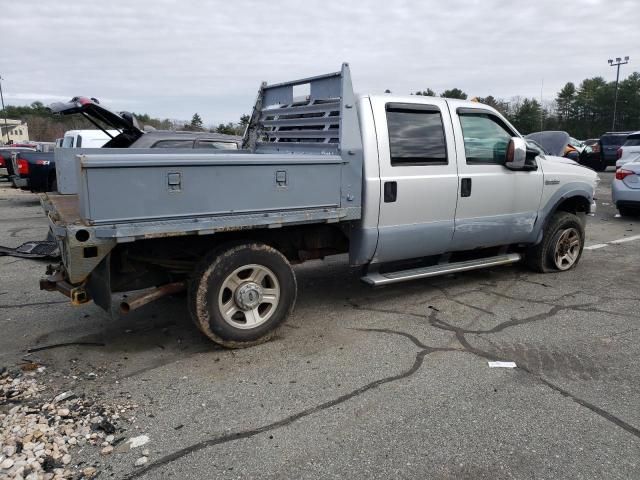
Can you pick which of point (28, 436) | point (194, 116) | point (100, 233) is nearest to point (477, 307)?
point (100, 233)

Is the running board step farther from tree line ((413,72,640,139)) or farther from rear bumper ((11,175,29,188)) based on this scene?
tree line ((413,72,640,139))

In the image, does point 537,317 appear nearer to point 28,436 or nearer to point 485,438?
point 485,438

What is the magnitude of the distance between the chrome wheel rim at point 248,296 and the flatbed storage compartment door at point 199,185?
1.83 feet

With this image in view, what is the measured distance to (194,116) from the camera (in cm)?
6047

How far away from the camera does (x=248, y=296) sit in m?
4.13

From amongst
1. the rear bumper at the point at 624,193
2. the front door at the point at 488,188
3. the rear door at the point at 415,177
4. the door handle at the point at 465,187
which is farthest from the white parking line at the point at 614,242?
the rear door at the point at 415,177

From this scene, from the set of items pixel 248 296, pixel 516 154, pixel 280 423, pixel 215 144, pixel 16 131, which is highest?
pixel 16 131

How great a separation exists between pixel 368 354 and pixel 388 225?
50.7 inches

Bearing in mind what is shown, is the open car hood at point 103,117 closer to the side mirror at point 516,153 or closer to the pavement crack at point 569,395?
the side mirror at point 516,153

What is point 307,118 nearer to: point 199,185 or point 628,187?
point 199,185

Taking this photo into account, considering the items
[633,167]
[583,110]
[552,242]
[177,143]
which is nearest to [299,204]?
[552,242]

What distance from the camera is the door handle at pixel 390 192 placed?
15.3 feet

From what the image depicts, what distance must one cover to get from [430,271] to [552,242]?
2.13m

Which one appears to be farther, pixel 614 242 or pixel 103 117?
pixel 614 242
